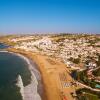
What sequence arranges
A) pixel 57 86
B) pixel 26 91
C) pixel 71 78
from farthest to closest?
pixel 71 78
pixel 57 86
pixel 26 91

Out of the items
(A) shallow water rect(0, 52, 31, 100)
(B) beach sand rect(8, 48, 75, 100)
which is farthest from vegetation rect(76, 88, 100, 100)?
(A) shallow water rect(0, 52, 31, 100)

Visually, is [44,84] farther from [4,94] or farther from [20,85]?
[4,94]

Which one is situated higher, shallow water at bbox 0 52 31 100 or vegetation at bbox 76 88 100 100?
vegetation at bbox 76 88 100 100

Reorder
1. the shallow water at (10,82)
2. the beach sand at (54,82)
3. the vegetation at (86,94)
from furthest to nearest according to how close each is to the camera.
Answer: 1. the beach sand at (54,82)
2. the shallow water at (10,82)
3. the vegetation at (86,94)

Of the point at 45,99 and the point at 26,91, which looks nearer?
the point at 45,99

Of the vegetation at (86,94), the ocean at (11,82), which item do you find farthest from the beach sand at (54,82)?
the ocean at (11,82)

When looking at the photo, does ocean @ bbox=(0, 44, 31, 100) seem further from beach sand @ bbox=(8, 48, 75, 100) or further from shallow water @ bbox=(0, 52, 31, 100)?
beach sand @ bbox=(8, 48, 75, 100)

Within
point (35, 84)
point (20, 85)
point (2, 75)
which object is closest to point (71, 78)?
point (35, 84)

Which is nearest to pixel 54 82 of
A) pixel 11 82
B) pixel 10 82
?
pixel 11 82

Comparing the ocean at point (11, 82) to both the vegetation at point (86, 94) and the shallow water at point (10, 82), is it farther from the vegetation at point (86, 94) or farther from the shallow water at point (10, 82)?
the vegetation at point (86, 94)

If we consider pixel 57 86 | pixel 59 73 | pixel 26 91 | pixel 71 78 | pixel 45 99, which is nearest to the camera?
pixel 45 99

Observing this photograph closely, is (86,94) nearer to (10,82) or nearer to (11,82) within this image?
(11,82)
